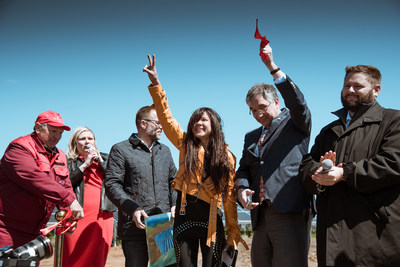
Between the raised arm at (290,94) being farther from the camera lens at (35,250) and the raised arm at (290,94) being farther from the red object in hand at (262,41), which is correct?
the camera lens at (35,250)

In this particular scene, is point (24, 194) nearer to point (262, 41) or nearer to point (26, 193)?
point (26, 193)

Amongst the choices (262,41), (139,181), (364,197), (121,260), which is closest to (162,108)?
(139,181)

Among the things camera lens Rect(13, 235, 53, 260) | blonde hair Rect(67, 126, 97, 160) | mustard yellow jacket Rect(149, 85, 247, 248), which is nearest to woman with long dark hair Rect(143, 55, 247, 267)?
mustard yellow jacket Rect(149, 85, 247, 248)

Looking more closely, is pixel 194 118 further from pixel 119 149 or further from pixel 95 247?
pixel 95 247

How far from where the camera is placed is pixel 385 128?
2744mm

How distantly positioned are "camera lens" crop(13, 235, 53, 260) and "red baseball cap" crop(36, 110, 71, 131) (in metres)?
1.33

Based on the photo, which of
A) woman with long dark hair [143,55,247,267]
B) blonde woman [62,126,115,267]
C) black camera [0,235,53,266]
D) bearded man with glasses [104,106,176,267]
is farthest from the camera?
blonde woman [62,126,115,267]

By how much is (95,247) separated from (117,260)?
5833 mm

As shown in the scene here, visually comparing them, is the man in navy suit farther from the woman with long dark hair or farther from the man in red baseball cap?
the man in red baseball cap

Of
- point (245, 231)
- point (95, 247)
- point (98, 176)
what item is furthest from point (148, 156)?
point (245, 231)

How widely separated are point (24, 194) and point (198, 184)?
1.66 m

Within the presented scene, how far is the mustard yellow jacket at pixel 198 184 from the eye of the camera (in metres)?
3.39

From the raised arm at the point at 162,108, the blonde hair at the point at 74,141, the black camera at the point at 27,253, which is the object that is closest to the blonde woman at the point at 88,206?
the blonde hair at the point at 74,141

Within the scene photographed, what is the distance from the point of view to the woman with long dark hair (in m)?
3.29
